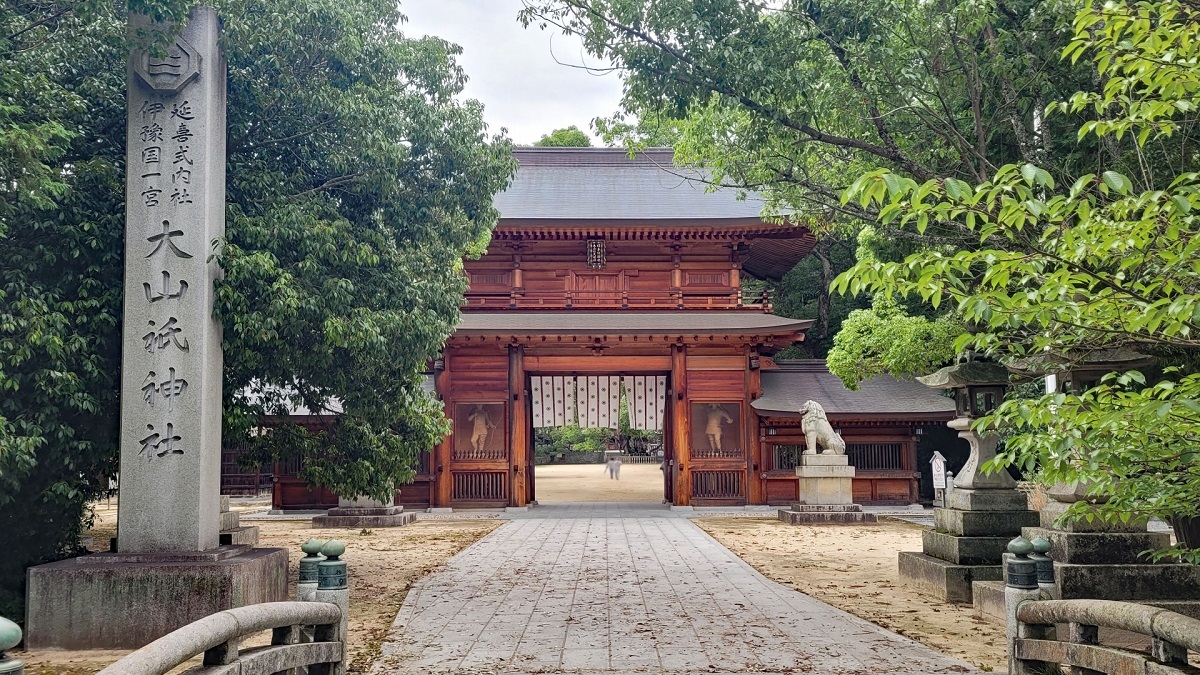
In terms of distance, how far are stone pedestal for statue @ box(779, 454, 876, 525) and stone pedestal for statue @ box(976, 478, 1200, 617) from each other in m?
10.1

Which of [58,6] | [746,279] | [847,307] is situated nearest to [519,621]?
[58,6]

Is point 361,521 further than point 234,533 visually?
Yes

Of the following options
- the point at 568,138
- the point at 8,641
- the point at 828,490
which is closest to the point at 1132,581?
the point at 8,641

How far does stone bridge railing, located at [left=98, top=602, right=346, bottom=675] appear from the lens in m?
3.40

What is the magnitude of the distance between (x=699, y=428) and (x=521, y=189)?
28.5 feet

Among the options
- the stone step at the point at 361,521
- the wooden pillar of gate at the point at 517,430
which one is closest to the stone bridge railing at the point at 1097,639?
the stone step at the point at 361,521

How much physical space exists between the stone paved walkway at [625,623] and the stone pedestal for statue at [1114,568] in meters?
1.59

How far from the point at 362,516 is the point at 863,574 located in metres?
10.2

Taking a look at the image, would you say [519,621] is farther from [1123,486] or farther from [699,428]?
[699,428]

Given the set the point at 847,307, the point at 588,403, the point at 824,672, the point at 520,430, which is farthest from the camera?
the point at 847,307

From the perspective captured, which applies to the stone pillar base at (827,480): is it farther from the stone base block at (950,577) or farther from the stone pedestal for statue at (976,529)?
the stone pedestal for statue at (976,529)

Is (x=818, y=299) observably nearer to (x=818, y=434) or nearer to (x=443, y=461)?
(x=818, y=434)

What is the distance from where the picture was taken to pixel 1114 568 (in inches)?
269

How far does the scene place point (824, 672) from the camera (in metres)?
5.52
